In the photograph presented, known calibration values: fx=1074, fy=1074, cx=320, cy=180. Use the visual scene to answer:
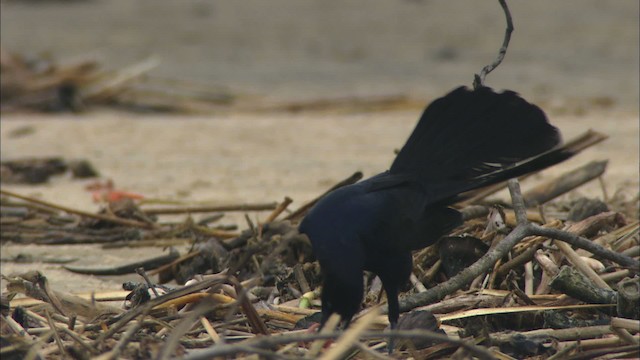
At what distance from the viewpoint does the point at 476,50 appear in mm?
14633

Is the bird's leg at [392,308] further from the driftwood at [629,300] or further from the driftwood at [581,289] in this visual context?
the driftwood at [629,300]

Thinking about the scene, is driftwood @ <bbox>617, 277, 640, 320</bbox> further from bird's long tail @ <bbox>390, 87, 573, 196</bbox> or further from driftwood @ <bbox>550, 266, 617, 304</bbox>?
bird's long tail @ <bbox>390, 87, 573, 196</bbox>

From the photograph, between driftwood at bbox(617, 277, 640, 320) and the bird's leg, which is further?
driftwood at bbox(617, 277, 640, 320)

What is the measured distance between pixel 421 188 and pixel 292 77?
10.8 m

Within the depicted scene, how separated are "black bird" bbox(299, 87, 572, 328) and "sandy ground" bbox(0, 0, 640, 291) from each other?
1.75 meters

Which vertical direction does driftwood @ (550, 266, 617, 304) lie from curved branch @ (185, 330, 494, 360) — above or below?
above

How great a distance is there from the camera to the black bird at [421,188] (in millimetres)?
2633

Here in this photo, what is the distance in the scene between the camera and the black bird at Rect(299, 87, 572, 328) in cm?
263

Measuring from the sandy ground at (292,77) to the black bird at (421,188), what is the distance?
68.7 inches

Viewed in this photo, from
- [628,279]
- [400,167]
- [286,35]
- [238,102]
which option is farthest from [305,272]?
[286,35]

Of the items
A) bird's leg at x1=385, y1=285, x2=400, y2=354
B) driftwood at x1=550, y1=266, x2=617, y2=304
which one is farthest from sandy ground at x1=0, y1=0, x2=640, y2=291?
driftwood at x1=550, y1=266, x2=617, y2=304

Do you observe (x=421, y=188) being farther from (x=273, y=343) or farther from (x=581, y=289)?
(x=273, y=343)

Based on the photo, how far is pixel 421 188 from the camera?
9.37 ft

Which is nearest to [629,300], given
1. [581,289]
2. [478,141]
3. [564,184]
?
[581,289]
